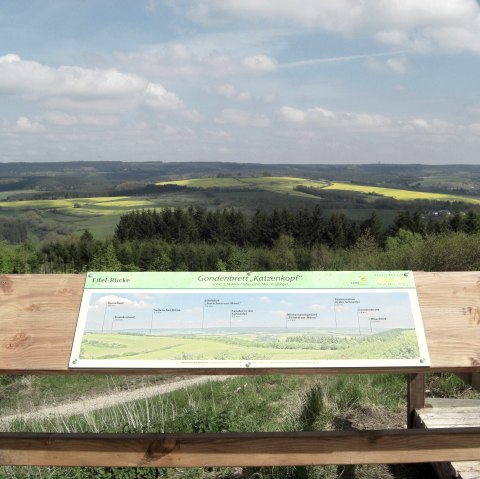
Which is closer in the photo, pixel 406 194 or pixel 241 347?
pixel 241 347

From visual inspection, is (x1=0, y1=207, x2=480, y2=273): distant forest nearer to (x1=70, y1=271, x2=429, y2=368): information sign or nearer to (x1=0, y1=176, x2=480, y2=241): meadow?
(x1=0, y1=176, x2=480, y2=241): meadow

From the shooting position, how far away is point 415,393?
4.43 m

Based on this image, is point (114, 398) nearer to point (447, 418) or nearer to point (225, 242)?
point (447, 418)

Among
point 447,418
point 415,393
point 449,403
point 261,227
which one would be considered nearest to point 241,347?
point 415,393

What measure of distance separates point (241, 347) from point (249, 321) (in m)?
0.15

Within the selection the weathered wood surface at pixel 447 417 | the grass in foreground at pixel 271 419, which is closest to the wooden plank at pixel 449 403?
the weathered wood surface at pixel 447 417

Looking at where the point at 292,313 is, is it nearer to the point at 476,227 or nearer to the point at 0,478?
the point at 0,478

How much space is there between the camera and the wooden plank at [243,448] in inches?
101

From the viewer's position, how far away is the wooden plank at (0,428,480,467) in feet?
8.44

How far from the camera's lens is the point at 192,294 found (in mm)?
2912

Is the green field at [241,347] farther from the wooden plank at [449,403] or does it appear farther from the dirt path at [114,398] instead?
the dirt path at [114,398]

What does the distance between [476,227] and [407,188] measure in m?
72.3

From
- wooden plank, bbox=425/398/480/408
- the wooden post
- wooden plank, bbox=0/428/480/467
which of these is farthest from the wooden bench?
wooden plank, bbox=425/398/480/408

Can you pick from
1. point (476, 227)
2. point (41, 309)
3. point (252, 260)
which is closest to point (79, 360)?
point (41, 309)
